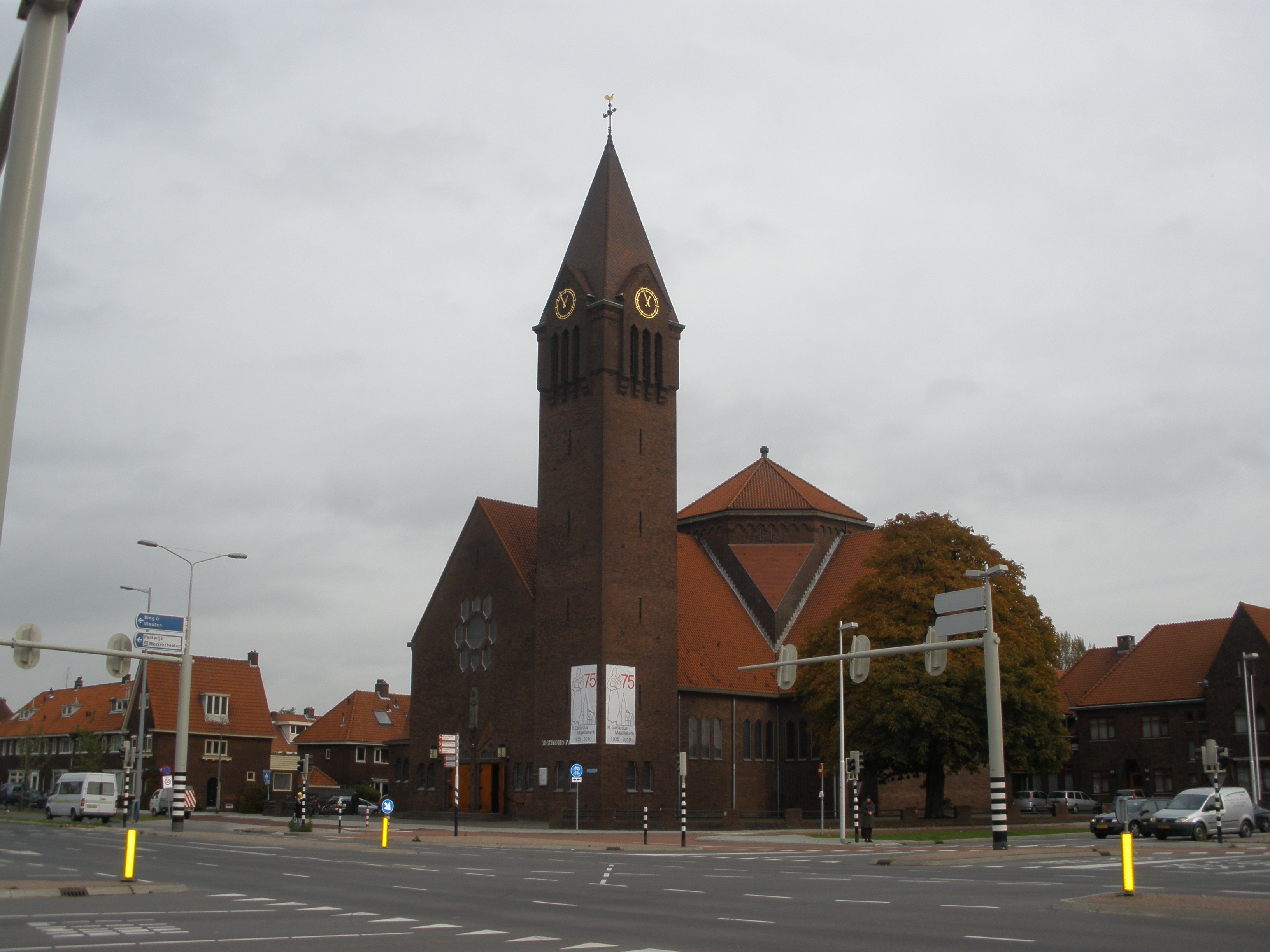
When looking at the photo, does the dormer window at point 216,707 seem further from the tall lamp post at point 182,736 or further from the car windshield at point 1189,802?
the car windshield at point 1189,802

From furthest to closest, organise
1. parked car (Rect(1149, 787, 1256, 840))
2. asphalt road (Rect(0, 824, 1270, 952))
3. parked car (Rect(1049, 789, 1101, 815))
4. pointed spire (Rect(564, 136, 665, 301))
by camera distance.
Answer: parked car (Rect(1049, 789, 1101, 815)), pointed spire (Rect(564, 136, 665, 301)), parked car (Rect(1149, 787, 1256, 840)), asphalt road (Rect(0, 824, 1270, 952))

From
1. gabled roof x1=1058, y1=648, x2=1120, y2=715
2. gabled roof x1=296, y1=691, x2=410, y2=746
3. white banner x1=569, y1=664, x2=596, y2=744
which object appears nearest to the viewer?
white banner x1=569, y1=664, x2=596, y2=744

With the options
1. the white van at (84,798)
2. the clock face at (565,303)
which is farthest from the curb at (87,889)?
the clock face at (565,303)

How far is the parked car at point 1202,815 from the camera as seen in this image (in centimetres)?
3825

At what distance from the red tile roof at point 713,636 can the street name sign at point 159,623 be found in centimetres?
2500

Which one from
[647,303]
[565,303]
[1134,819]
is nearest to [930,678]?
[1134,819]

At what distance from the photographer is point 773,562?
67.0 meters

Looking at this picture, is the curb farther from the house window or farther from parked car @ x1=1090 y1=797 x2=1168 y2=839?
the house window

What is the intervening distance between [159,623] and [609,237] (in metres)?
28.9

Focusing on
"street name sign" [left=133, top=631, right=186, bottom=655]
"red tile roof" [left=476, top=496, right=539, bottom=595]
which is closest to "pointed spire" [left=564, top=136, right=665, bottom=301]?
"red tile roof" [left=476, top=496, right=539, bottom=595]

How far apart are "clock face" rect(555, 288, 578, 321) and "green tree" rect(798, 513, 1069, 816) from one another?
712 inches

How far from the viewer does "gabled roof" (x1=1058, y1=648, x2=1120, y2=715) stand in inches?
3179

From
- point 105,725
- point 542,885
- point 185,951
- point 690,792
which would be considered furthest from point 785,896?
point 105,725

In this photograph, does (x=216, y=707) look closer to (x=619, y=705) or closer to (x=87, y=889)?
(x=619, y=705)
